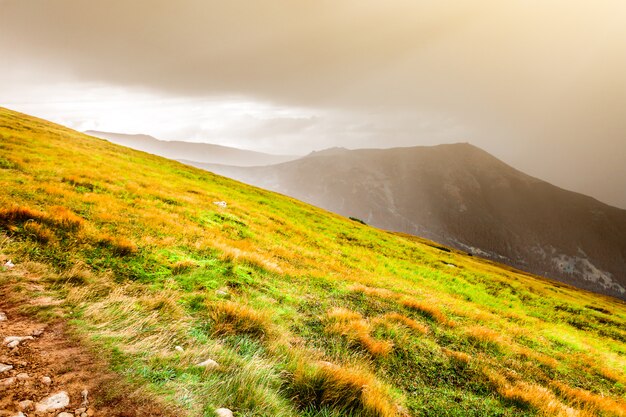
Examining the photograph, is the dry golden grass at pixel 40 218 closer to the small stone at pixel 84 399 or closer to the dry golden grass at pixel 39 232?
the dry golden grass at pixel 39 232

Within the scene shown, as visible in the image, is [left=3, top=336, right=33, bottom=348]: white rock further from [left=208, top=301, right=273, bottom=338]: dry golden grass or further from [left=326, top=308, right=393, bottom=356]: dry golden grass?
[left=326, top=308, right=393, bottom=356]: dry golden grass

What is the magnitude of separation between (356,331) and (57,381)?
542 cm

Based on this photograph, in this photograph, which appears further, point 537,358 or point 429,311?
point 429,311

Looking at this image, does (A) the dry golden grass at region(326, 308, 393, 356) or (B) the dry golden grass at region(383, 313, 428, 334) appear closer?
(A) the dry golden grass at region(326, 308, 393, 356)

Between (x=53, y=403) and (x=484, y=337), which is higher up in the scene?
(x=53, y=403)

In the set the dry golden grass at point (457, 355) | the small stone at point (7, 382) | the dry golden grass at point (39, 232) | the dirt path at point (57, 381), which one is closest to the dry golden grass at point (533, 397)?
the dry golden grass at point (457, 355)

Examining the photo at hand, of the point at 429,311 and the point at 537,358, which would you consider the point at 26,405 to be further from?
the point at 537,358

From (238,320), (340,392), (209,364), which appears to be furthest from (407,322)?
(209,364)

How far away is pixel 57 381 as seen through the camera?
3.30 metres

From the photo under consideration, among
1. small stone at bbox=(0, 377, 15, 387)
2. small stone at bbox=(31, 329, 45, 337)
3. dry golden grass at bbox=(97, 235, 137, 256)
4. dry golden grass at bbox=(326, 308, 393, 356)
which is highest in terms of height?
dry golden grass at bbox=(97, 235, 137, 256)

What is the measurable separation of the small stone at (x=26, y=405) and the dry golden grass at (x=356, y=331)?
5147mm

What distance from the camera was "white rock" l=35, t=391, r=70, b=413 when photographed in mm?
2903

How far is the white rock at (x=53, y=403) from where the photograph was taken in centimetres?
290

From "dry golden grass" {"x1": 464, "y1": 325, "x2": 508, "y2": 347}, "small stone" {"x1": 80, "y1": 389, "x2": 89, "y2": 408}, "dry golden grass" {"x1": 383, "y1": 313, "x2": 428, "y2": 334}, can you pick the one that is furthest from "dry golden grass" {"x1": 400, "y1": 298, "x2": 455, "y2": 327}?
"small stone" {"x1": 80, "y1": 389, "x2": 89, "y2": 408}
